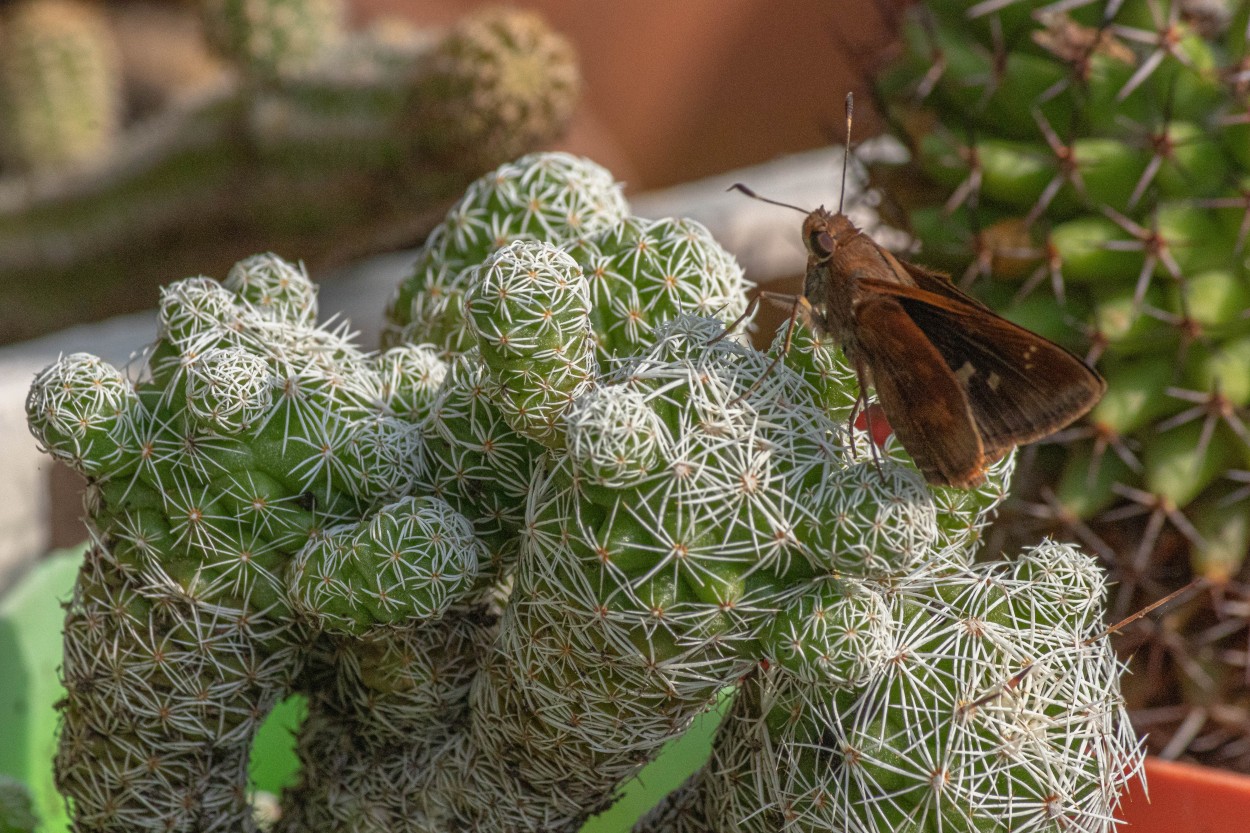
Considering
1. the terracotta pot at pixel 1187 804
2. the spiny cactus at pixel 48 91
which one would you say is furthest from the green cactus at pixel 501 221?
the spiny cactus at pixel 48 91

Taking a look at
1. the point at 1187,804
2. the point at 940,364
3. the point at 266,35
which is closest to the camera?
the point at 940,364

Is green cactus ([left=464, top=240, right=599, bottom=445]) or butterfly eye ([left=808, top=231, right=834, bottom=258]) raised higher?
butterfly eye ([left=808, top=231, right=834, bottom=258])

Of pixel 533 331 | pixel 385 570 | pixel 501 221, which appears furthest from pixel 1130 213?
pixel 385 570

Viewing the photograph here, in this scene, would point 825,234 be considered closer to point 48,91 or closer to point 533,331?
point 533,331

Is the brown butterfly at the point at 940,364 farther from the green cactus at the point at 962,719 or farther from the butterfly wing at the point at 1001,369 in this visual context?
the green cactus at the point at 962,719

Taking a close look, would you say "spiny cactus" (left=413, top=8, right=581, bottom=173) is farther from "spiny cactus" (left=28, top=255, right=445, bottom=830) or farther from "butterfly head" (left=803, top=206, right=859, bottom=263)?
"butterfly head" (left=803, top=206, right=859, bottom=263)

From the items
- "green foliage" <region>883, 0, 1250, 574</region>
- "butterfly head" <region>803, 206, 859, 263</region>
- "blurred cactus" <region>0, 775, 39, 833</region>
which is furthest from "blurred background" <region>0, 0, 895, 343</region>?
"blurred cactus" <region>0, 775, 39, 833</region>
